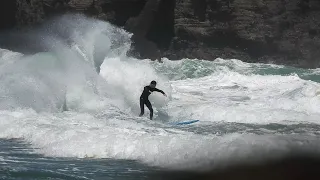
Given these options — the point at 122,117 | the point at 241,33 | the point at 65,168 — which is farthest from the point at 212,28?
the point at 65,168

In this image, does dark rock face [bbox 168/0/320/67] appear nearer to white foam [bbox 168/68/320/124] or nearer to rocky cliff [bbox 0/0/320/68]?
rocky cliff [bbox 0/0/320/68]

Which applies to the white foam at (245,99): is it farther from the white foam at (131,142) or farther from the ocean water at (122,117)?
the white foam at (131,142)

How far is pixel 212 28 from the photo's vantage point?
3197 centimetres

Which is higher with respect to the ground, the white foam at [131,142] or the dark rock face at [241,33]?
the dark rock face at [241,33]

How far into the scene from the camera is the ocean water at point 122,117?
22.9 ft

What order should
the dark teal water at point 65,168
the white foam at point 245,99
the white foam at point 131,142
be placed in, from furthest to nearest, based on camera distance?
the white foam at point 245,99 → the white foam at point 131,142 → the dark teal water at point 65,168

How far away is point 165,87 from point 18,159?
953 cm

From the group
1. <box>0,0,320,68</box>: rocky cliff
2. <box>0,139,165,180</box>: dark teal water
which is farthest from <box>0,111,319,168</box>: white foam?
<box>0,0,320,68</box>: rocky cliff

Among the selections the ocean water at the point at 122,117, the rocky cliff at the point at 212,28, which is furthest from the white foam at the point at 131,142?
the rocky cliff at the point at 212,28

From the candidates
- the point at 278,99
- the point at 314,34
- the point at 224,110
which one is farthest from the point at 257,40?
the point at 224,110

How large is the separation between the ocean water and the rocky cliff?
7.64 meters

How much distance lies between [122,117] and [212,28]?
20.9 m

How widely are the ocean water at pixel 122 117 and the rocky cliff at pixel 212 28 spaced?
301 inches

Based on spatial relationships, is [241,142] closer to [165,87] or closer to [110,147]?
[110,147]
